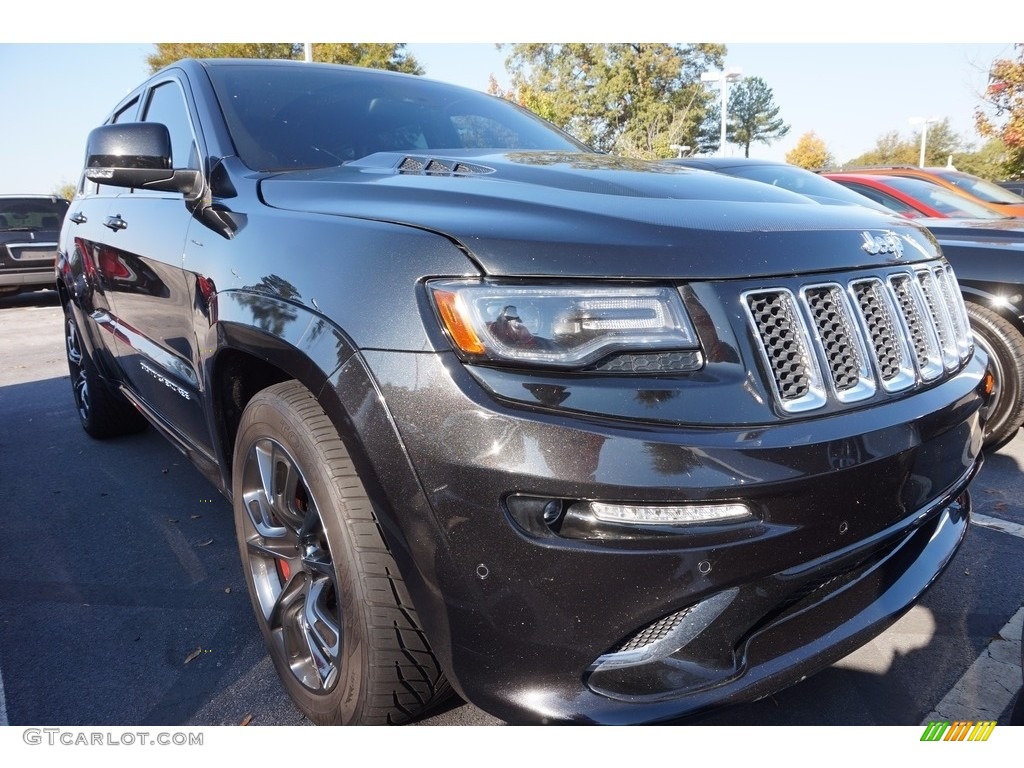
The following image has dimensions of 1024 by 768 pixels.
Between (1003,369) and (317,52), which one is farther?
(317,52)

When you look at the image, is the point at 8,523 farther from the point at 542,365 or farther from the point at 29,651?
the point at 542,365

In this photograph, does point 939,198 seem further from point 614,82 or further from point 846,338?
point 614,82

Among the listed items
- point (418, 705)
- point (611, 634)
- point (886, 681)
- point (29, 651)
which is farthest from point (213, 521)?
point (886, 681)

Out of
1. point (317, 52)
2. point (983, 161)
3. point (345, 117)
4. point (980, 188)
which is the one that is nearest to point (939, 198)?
point (980, 188)

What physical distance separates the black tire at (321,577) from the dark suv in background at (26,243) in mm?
10886

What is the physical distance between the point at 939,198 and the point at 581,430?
5.68 m

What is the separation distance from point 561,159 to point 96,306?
2501 mm

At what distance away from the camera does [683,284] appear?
1.40 metres

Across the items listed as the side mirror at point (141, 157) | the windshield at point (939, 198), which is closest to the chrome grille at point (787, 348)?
the side mirror at point (141, 157)

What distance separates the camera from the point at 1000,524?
296 cm

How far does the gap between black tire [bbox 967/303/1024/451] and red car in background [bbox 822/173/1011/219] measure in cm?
183

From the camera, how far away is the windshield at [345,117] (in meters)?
2.34

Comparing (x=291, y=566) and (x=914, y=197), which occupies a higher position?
(x=914, y=197)

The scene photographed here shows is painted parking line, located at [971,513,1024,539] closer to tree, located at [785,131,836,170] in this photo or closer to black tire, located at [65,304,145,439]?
black tire, located at [65,304,145,439]
